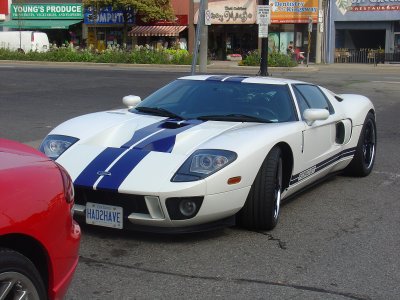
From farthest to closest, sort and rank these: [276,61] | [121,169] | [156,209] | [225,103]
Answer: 1. [276,61]
2. [225,103]
3. [121,169]
4. [156,209]

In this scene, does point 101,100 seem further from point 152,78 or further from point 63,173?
point 63,173

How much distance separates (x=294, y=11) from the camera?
40.0 metres

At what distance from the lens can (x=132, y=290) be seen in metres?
3.91

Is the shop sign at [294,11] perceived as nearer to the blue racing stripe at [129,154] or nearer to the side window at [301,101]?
the side window at [301,101]

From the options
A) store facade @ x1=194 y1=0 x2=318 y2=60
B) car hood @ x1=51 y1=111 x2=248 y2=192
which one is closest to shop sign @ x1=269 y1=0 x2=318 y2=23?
store facade @ x1=194 y1=0 x2=318 y2=60

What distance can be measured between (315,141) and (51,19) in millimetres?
45143

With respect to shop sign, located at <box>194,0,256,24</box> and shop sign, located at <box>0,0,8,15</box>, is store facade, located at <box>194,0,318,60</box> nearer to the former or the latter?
shop sign, located at <box>194,0,256,24</box>

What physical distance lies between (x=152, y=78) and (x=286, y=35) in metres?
19.7

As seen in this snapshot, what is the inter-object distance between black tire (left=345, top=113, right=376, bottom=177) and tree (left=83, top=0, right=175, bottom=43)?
115ft

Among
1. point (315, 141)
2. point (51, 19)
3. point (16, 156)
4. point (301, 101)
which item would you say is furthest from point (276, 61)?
point (16, 156)

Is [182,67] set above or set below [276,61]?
below

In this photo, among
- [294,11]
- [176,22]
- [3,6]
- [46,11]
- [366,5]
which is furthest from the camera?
[3,6]

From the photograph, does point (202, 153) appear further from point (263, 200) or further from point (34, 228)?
point (34, 228)

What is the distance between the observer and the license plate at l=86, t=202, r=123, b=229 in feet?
15.1
